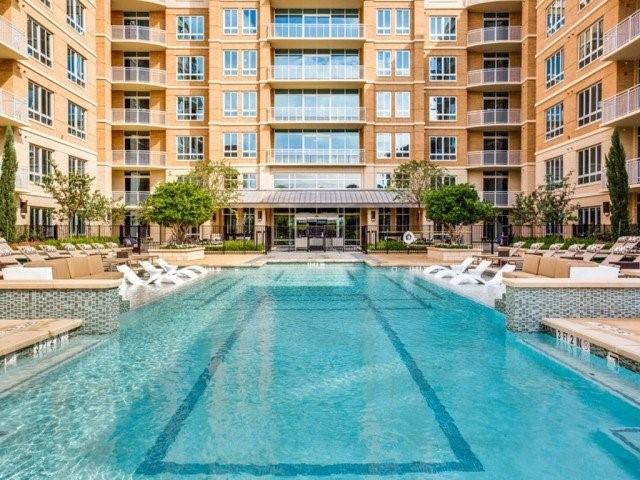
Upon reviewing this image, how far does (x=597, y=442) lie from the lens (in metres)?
4.42

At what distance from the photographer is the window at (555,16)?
96.0 ft

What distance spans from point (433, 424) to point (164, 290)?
32.8 feet

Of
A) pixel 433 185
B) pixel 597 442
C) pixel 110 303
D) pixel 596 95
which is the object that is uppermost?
pixel 596 95

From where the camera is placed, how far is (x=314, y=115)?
1486 inches

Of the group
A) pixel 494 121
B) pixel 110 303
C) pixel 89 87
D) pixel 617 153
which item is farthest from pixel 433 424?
pixel 494 121

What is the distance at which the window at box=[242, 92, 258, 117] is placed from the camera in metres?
37.6

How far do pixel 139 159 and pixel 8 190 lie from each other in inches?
647

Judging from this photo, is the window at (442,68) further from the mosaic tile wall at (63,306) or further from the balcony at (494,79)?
the mosaic tile wall at (63,306)

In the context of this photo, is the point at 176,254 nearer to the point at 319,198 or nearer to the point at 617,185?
the point at 319,198

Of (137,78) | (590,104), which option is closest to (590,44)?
(590,104)

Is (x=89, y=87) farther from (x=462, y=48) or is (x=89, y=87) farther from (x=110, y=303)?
(x=110, y=303)

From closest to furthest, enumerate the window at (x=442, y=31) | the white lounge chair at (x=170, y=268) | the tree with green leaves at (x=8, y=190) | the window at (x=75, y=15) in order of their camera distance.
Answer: the white lounge chair at (x=170, y=268), the tree with green leaves at (x=8, y=190), the window at (x=75, y=15), the window at (x=442, y=31)

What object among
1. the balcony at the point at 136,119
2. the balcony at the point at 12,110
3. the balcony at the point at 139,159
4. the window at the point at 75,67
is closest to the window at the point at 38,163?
the balcony at the point at 12,110

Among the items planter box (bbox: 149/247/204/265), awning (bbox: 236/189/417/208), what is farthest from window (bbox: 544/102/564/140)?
planter box (bbox: 149/247/204/265)
